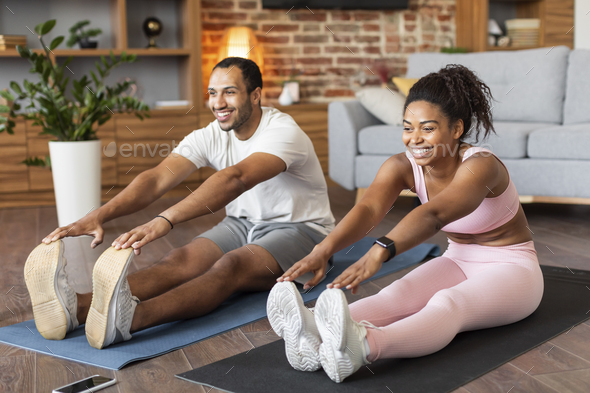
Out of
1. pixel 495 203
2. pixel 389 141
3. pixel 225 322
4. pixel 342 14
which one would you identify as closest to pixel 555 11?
pixel 342 14

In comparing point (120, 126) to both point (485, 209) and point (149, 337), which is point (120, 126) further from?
point (485, 209)

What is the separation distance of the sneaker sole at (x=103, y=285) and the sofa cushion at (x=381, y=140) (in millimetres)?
2057

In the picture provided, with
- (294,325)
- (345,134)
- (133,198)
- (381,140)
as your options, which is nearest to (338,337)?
(294,325)

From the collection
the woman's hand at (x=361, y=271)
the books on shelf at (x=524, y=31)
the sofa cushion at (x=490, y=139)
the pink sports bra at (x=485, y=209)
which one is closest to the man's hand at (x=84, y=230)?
the woman's hand at (x=361, y=271)

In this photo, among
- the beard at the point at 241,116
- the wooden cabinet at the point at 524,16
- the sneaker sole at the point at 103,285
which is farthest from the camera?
the wooden cabinet at the point at 524,16

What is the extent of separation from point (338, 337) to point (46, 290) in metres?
0.77

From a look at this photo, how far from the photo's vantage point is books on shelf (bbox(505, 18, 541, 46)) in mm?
4781

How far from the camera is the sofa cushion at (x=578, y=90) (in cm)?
327

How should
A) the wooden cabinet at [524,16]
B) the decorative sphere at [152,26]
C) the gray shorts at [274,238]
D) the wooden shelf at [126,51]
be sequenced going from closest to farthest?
the gray shorts at [274,238]
the wooden shelf at [126,51]
the decorative sphere at [152,26]
the wooden cabinet at [524,16]

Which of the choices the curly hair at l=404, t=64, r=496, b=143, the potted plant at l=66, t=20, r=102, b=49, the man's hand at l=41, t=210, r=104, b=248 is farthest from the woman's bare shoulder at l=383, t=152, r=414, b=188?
the potted plant at l=66, t=20, r=102, b=49

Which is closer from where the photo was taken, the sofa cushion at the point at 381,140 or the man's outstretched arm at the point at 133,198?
the man's outstretched arm at the point at 133,198

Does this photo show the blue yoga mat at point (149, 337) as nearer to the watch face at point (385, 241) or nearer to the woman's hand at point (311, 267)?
the woman's hand at point (311, 267)

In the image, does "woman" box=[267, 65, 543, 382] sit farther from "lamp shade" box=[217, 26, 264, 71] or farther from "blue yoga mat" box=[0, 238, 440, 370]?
"lamp shade" box=[217, 26, 264, 71]

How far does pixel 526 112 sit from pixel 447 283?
2.15 metres
